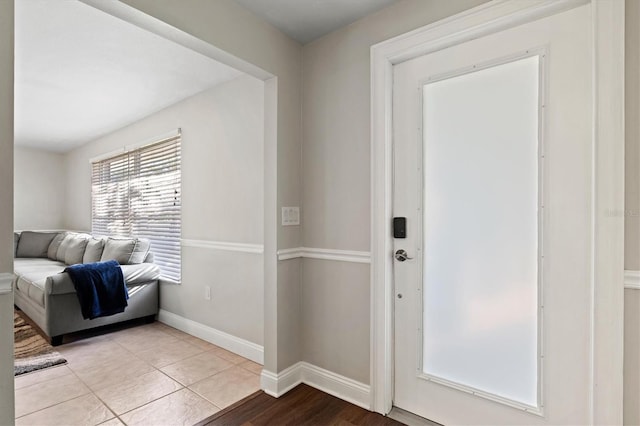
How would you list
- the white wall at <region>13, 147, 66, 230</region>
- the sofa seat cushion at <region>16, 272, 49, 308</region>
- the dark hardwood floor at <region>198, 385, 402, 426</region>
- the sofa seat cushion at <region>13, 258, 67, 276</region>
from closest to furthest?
the dark hardwood floor at <region>198, 385, 402, 426</region> → the sofa seat cushion at <region>16, 272, 49, 308</region> → the sofa seat cushion at <region>13, 258, 67, 276</region> → the white wall at <region>13, 147, 66, 230</region>

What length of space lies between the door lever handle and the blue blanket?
2.76 metres

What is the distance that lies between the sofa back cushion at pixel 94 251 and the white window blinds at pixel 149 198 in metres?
0.32

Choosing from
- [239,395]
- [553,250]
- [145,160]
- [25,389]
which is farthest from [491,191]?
[145,160]

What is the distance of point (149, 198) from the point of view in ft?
12.5

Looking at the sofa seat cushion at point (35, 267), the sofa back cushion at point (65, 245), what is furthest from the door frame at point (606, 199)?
the sofa back cushion at point (65, 245)

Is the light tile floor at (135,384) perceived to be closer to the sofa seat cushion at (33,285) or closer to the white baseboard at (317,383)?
the white baseboard at (317,383)

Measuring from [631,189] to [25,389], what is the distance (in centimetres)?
355

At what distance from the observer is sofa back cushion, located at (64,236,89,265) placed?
4.32 meters

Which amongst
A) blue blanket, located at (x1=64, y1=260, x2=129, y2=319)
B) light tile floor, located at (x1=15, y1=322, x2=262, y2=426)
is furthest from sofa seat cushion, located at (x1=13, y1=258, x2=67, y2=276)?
light tile floor, located at (x1=15, y1=322, x2=262, y2=426)

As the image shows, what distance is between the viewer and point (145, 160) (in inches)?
153

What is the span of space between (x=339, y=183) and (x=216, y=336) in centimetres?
187

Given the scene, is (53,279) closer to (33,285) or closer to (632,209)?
(33,285)

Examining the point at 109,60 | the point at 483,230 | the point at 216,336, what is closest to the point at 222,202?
the point at 216,336

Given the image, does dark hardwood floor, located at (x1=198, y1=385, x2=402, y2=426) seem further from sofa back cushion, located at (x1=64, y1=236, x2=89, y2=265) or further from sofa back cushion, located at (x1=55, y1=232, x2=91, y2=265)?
sofa back cushion, located at (x1=55, y1=232, x2=91, y2=265)
